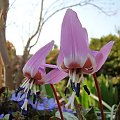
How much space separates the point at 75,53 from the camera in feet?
1.53

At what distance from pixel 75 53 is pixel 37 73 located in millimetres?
102

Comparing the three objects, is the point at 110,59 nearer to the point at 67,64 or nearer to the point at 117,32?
the point at 117,32

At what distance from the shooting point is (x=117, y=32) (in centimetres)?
791

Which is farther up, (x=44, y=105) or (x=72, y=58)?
(x=72, y=58)

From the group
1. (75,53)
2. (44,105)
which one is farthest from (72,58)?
(44,105)

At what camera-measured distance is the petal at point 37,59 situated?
20.0 inches

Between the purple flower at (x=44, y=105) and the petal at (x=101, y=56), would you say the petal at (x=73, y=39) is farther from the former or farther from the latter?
the purple flower at (x=44, y=105)

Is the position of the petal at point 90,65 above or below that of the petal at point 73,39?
below

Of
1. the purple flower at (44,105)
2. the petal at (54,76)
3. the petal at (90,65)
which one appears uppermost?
the petal at (90,65)

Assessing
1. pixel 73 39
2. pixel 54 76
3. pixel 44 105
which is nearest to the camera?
pixel 73 39

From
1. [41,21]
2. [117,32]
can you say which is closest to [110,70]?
[117,32]

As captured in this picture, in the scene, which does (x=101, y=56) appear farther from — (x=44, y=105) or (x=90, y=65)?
(x=44, y=105)

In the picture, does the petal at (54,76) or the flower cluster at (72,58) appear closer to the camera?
the flower cluster at (72,58)

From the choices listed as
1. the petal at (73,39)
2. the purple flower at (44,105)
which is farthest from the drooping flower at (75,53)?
the purple flower at (44,105)
